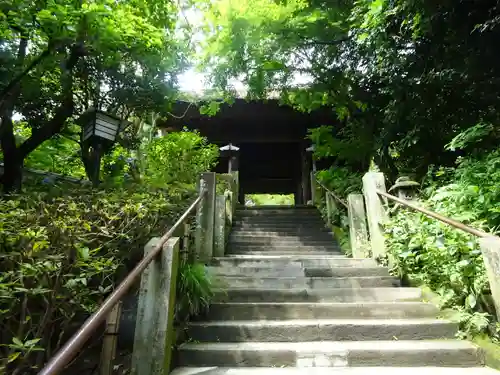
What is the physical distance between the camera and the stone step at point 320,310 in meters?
3.24

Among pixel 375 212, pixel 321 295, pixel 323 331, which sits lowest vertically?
pixel 323 331

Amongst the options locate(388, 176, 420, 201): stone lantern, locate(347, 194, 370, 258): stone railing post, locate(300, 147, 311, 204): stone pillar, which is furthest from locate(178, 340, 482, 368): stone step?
locate(300, 147, 311, 204): stone pillar

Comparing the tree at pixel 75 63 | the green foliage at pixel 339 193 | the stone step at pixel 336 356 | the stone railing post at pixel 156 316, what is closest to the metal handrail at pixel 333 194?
the green foliage at pixel 339 193

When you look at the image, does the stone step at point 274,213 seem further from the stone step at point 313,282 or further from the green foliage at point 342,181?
the stone step at point 313,282

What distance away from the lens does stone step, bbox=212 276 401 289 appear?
12.7 feet

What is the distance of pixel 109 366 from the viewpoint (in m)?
2.04

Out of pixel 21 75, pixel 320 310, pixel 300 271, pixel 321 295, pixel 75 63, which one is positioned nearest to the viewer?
pixel 320 310

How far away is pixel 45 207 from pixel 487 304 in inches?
158

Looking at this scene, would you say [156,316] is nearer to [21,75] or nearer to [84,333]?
[84,333]

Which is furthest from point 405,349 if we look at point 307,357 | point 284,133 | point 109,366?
point 284,133

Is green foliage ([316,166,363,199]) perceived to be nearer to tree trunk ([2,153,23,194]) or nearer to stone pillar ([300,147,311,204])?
stone pillar ([300,147,311,204])

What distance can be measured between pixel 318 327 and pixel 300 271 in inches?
50.3

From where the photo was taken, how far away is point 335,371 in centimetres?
251

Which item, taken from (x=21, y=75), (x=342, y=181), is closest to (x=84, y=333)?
(x=21, y=75)
